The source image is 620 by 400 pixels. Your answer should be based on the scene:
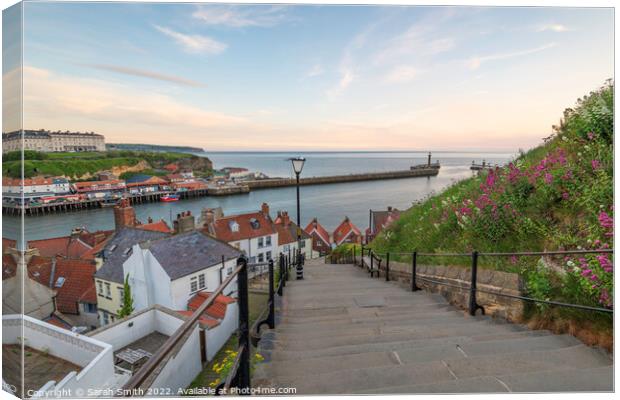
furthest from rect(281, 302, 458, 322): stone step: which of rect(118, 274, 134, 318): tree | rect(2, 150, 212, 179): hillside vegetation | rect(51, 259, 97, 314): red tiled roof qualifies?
rect(51, 259, 97, 314): red tiled roof

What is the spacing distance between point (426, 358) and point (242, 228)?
22.6m

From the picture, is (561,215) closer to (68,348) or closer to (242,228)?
(68,348)

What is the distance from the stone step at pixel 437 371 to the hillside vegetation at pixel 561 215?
73 centimetres

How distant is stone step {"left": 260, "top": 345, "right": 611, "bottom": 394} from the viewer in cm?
203

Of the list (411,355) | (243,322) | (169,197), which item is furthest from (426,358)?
(169,197)

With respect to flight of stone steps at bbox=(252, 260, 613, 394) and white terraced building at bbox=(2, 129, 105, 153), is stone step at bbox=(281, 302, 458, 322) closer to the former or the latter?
flight of stone steps at bbox=(252, 260, 613, 394)

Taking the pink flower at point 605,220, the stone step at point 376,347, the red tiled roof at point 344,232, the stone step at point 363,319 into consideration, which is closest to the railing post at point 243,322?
the stone step at point 376,347

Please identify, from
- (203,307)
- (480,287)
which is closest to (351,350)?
(203,307)

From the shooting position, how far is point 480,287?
11.5ft

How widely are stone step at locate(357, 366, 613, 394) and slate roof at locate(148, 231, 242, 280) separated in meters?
10.8

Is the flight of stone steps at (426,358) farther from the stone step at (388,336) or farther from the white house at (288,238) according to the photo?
the white house at (288,238)

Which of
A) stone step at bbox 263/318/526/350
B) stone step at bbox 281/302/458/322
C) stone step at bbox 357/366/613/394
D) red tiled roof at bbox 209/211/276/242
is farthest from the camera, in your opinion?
red tiled roof at bbox 209/211/276/242

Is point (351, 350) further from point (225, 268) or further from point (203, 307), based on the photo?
point (225, 268)

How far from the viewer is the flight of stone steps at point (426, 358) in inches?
78.0
